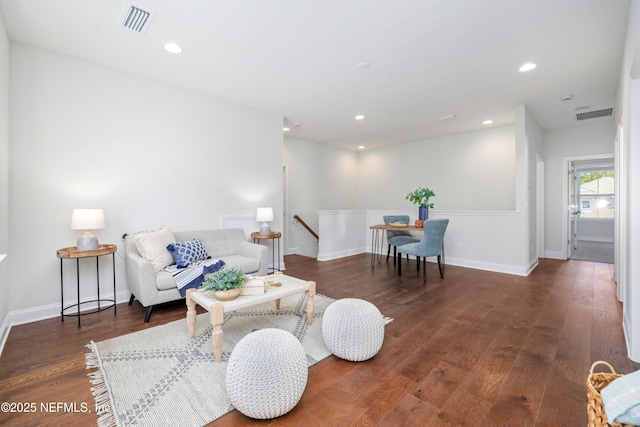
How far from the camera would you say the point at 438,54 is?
2.94m

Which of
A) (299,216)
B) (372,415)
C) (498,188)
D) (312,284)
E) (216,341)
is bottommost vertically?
(372,415)

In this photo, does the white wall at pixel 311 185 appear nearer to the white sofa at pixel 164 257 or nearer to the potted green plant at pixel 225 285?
the white sofa at pixel 164 257

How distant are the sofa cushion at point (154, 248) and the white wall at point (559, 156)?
269 inches

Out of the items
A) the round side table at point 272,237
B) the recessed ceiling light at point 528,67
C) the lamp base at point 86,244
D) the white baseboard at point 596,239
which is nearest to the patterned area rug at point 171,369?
the lamp base at point 86,244

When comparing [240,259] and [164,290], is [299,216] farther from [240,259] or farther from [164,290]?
[164,290]

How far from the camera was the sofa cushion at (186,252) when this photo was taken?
307 cm

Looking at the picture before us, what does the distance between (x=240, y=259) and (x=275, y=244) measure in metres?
1.26

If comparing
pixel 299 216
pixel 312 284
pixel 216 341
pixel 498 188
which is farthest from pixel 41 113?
pixel 498 188

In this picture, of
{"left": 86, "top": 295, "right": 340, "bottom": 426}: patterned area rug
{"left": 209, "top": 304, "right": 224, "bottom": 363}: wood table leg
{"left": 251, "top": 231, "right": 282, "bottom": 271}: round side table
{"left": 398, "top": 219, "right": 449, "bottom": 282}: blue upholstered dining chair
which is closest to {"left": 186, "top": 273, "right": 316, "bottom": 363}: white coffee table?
{"left": 209, "top": 304, "right": 224, "bottom": 363}: wood table leg

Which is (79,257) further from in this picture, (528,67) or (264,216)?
(528,67)

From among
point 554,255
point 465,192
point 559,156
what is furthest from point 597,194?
point 465,192

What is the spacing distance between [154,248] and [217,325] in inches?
60.5

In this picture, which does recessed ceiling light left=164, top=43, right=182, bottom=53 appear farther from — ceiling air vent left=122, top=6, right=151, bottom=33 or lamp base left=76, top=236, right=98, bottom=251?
lamp base left=76, top=236, right=98, bottom=251

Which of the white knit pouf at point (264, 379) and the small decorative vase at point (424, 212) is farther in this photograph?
the small decorative vase at point (424, 212)
